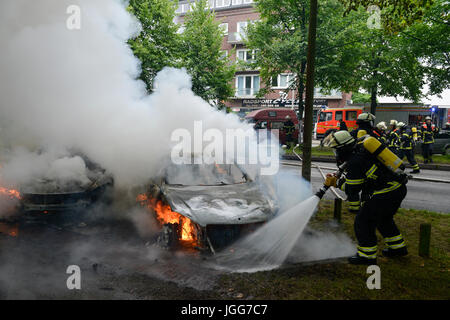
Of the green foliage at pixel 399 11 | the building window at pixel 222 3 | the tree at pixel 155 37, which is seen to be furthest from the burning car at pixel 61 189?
the building window at pixel 222 3

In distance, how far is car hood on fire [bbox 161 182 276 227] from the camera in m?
4.62

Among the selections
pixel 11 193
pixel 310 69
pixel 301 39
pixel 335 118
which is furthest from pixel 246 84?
pixel 11 193

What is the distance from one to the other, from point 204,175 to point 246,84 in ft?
107

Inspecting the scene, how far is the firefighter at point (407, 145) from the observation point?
38.4 ft

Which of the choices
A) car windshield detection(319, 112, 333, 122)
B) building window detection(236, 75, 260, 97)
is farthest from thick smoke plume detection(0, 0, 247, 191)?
building window detection(236, 75, 260, 97)

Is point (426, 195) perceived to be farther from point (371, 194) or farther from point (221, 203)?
point (221, 203)

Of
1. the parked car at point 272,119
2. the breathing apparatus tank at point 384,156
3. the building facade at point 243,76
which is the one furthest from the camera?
the building facade at point 243,76

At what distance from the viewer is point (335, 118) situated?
86.4 feet

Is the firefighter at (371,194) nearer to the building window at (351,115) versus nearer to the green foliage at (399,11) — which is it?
the green foliage at (399,11)

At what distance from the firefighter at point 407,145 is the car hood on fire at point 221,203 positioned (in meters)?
8.33

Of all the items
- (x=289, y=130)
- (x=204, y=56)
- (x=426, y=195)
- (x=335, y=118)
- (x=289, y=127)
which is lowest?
(x=426, y=195)

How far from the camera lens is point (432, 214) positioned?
684 centimetres

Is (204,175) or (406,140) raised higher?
(406,140)
